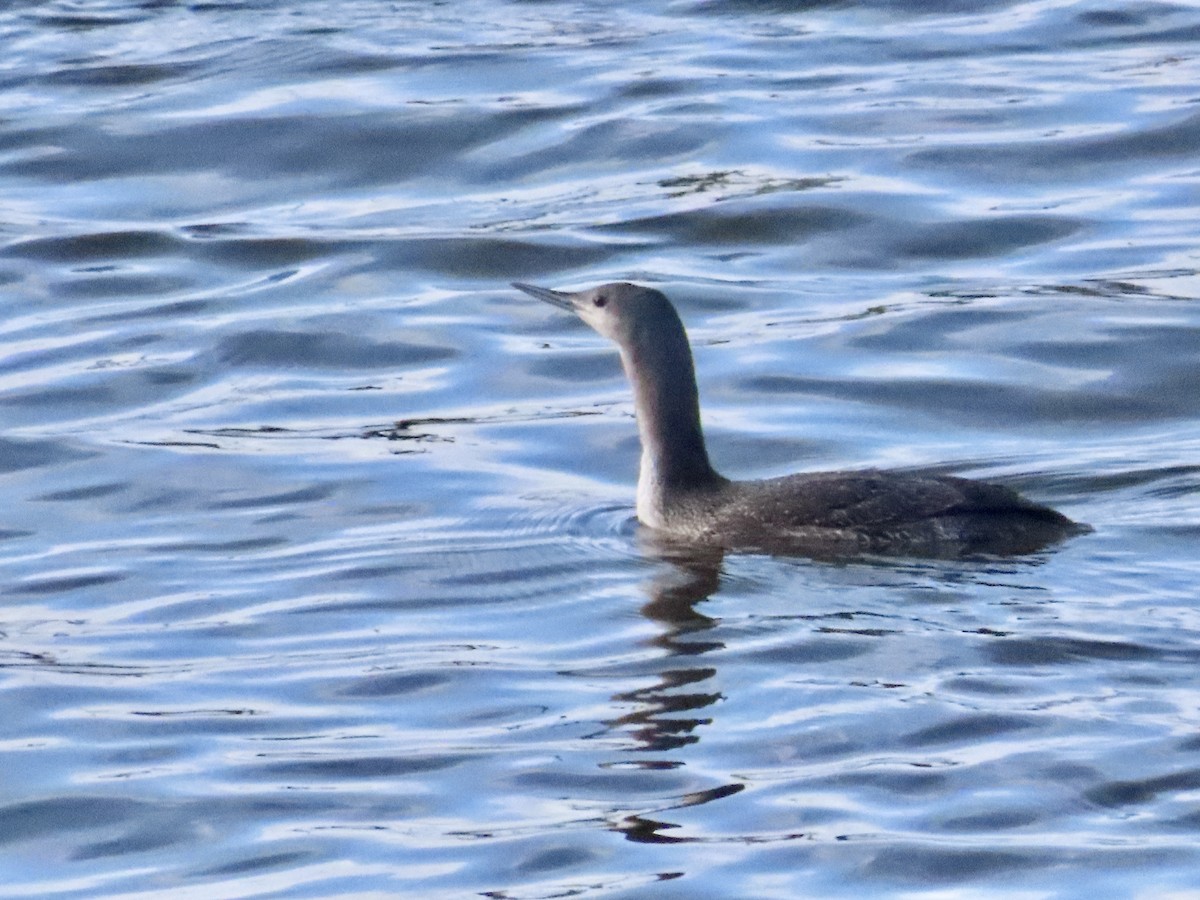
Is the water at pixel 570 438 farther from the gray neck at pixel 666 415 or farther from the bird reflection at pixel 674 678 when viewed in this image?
the gray neck at pixel 666 415

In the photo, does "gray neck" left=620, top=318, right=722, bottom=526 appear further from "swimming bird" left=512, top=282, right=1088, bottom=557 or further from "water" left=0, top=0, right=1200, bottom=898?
"water" left=0, top=0, right=1200, bottom=898

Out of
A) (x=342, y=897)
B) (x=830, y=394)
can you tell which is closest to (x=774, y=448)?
(x=830, y=394)

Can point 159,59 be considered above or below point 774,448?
above

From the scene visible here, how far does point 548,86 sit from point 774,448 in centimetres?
727

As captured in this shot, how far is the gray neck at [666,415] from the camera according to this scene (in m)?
9.82

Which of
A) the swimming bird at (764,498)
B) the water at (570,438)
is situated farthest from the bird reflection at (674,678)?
the swimming bird at (764,498)

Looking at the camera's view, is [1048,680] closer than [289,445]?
Yes

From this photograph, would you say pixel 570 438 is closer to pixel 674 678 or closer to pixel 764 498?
pixel 764 498

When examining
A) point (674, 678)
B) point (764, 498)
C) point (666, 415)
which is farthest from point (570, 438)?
point (674, 678)

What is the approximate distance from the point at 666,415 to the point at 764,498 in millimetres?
713

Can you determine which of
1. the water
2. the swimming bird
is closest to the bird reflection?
the water

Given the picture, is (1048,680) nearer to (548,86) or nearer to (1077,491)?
(1077,491)

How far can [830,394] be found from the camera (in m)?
11.6

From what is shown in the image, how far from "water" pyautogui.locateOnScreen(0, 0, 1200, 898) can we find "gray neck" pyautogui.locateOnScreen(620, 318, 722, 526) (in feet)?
0.79
